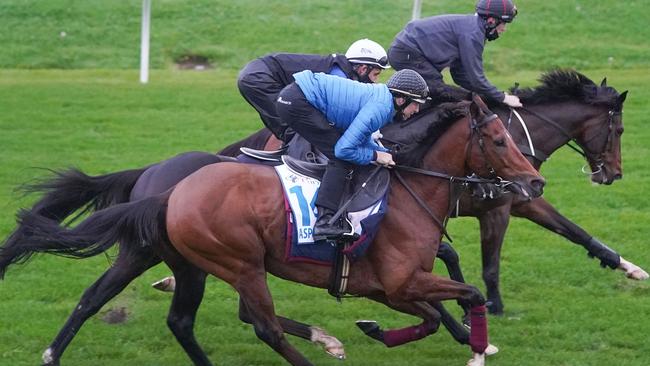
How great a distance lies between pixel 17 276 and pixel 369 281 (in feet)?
12.3

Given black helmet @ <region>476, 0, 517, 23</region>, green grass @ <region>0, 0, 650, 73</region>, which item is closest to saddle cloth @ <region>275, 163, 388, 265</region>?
black helmet @ <region>476, 0, 517, 23</region>

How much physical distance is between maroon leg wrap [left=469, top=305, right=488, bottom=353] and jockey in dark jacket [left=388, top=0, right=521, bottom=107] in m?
2.00

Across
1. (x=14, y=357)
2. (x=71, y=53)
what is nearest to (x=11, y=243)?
(x=14, y=357)

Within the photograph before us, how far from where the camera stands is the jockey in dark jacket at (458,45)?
26.3ft

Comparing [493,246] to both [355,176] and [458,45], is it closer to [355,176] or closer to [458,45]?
[458,45]

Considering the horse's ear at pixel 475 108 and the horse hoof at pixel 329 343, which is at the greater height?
the horse's ear at pixel 475 108

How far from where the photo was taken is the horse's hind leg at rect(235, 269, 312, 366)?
6.41 m

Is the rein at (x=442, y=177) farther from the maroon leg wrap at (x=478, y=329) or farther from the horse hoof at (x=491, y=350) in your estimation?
the horse hoof at (x=491, y=350)

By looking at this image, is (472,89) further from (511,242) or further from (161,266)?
(161,266)

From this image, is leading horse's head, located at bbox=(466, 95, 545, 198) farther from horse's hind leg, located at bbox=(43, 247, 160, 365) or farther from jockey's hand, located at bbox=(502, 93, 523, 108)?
horse's hind leg, located at bbox=(43, 247, 160, 365)

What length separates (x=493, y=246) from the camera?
8.18m

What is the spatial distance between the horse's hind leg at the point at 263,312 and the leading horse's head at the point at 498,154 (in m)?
1.55

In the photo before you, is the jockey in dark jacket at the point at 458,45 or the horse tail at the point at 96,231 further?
the jockey in dark jacket at the point at 458,45

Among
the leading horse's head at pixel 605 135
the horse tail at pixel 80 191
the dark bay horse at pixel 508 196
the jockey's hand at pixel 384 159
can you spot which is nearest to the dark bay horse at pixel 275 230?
the jockey's hand at pixel 384 159
